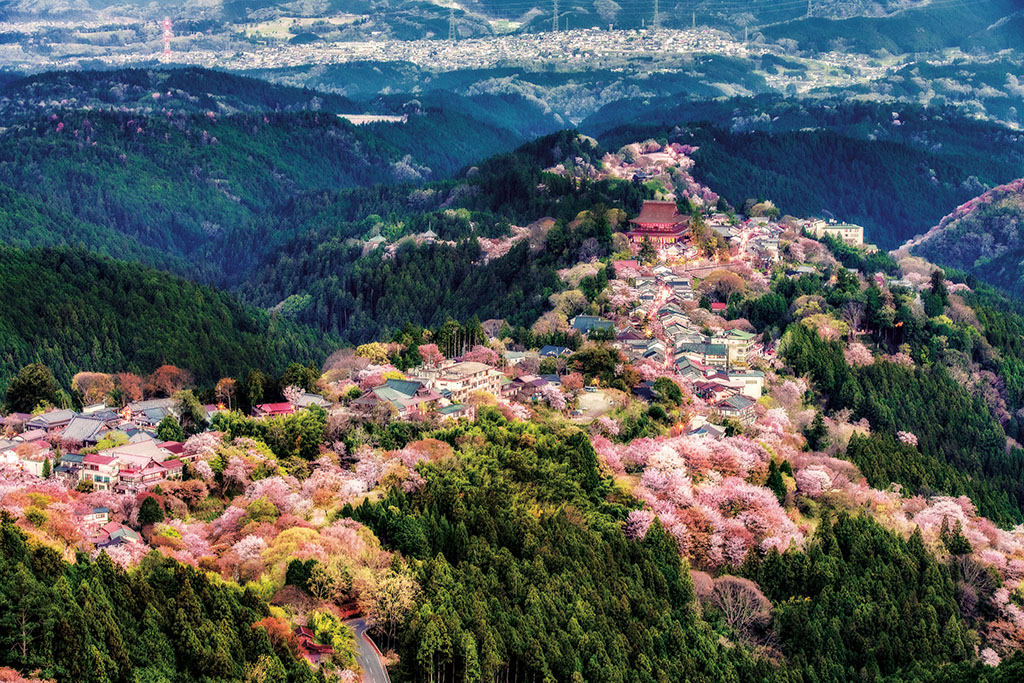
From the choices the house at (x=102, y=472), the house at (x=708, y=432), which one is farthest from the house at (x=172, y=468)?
the house at (x=708, y=432)

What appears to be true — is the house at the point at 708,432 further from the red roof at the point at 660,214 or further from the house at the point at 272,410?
the red roof at the point at 660,214

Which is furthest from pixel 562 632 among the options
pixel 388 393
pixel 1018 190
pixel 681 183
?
pixel 1018 190

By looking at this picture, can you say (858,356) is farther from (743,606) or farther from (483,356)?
(743,606)

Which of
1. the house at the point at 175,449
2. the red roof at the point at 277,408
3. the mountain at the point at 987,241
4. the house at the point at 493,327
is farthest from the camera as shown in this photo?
the mountain at the point at 987,241

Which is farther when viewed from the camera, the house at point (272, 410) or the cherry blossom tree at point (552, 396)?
the cherry blossom tree at point (552, 396)

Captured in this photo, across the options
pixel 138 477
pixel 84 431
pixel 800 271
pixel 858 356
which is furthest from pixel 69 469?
pixel 800 271
